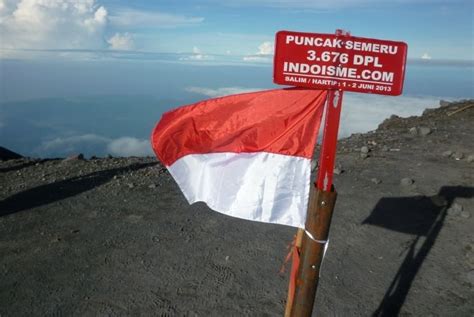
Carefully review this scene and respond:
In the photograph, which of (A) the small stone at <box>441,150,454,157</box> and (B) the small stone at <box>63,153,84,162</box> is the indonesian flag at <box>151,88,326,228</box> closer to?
(B) the small stone at <box>63,153,84,162</box>

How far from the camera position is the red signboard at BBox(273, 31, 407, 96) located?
3082mm

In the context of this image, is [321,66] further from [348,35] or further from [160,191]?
[160,191]

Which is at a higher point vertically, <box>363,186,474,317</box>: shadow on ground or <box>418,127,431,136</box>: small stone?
<box>418,127,431,136</box>: small stone

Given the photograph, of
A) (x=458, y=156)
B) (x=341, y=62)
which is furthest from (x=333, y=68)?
(x=458, y=156)

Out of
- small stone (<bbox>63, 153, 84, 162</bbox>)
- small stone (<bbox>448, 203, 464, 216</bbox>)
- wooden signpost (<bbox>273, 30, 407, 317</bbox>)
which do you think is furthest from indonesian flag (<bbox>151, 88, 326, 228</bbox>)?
small stone (<bbox>63, 153, 84, 162</bbox>)

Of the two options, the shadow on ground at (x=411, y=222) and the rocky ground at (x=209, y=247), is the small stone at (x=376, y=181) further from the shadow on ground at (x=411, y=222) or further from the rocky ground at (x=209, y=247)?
the shadow on ground at (x=411, y=222)

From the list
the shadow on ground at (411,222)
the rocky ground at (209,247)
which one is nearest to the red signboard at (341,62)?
the rocky ground at (209,247)

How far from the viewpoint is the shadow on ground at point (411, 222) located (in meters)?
5.81

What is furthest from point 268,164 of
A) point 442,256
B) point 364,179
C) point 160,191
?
point 364,179

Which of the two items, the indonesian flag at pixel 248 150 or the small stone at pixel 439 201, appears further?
the small stone at pixel 439 201

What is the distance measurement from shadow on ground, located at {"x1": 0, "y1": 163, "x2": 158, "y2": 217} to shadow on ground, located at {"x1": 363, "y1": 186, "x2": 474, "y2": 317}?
6.14 metres

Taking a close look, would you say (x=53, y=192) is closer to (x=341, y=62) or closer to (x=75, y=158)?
(x=75, y=158)

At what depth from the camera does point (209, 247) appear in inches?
274

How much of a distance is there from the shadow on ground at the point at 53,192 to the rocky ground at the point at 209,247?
5cm
